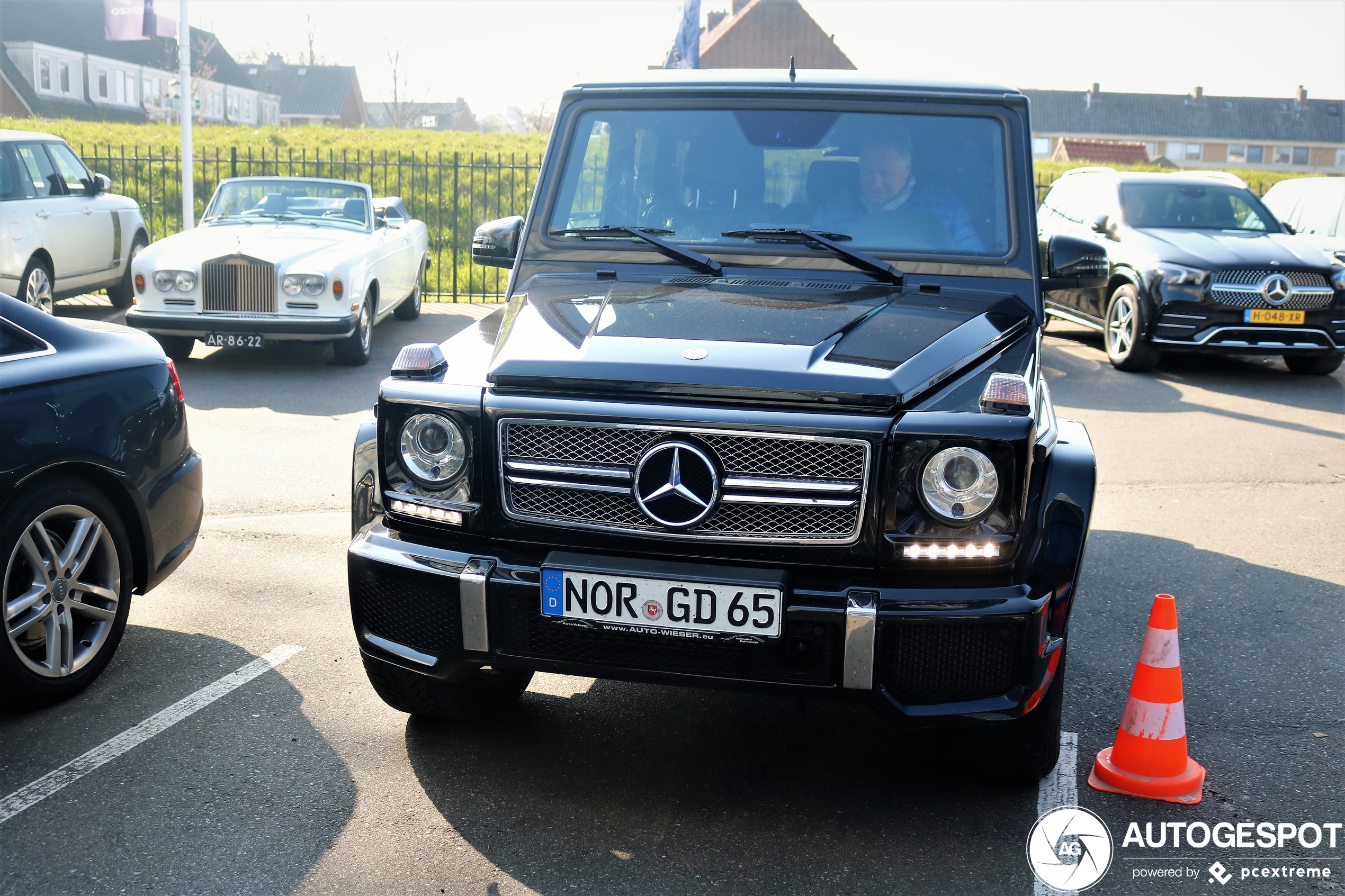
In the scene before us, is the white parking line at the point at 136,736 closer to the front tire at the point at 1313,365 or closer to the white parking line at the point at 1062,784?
the white parking line at the point at 1062,784

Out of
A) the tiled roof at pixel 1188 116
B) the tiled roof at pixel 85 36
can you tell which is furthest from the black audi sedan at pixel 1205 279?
the tiled roof at pixel 1188 116

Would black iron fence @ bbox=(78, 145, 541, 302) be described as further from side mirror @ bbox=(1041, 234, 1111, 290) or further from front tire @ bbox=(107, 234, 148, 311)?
side mirror @ bbox=(1041, 234, 1111, 290)

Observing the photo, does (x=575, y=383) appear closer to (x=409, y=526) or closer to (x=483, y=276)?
(x=409, y=526)

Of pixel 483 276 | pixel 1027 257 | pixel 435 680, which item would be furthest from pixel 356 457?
pixel 483 276

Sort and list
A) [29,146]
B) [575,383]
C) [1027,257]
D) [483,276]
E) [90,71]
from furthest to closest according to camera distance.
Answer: [90,71] < [483,276] < [29,146] < [1027,257] < [575,383]

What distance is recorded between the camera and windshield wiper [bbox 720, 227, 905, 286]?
3.76m

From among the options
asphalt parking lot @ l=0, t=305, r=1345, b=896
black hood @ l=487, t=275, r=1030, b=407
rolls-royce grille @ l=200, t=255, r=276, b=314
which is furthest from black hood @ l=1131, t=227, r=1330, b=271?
rolls-royce grille @ l=200, t=255, r=276, b=314

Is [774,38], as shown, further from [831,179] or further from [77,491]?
[77,491]

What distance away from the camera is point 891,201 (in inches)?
154

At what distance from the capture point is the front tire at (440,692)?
3.49m

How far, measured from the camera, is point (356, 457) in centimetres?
331

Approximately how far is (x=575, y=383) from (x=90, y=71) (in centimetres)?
6473

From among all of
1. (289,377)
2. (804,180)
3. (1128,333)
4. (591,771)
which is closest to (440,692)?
(591,771)

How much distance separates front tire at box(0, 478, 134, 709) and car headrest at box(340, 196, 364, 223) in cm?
800
